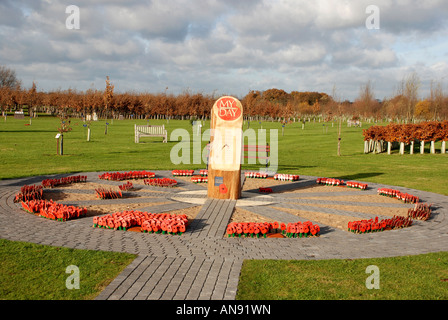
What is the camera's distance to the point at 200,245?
7.72 m

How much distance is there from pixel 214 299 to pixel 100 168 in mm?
14128

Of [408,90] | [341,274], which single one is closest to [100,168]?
[341,274]

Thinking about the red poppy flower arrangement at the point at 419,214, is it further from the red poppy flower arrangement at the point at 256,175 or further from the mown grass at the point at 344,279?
the red poppy flower arrangement at the point at 256,175

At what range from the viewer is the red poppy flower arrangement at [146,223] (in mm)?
8469

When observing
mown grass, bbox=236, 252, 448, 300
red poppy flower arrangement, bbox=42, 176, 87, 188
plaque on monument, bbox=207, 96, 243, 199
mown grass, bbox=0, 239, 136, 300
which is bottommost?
mown grass, bbox=236, 252, 448, 300

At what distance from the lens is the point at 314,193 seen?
45.0 feet

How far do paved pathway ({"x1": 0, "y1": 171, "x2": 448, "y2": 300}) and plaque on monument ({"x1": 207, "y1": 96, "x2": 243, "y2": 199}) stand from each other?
2.82 ft

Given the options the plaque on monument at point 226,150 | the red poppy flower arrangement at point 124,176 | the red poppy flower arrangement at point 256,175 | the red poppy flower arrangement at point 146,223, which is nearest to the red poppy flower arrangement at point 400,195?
the red poppy flower arrangement at point 256,175

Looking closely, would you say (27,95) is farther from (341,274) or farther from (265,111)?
(341,274)

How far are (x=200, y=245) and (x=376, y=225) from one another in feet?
14.6

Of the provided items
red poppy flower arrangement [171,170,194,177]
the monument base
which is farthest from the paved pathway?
red poppy flower arrangement [171,170,194,177]

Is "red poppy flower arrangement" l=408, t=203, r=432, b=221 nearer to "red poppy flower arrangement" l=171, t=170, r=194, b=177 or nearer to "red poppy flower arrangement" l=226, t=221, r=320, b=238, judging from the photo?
"red poppy flower arrangement" l=226, t=221, r=320, b=238

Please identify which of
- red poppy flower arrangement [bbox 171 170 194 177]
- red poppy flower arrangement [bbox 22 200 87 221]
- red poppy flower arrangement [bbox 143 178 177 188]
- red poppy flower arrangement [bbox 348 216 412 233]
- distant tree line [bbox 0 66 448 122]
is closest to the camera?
red poppy flower arrangement [bbox 348 216 412 233]

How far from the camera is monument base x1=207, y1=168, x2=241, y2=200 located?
39.1ft
